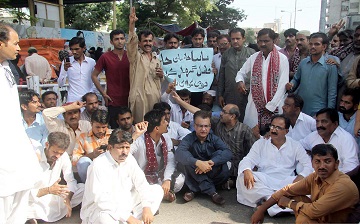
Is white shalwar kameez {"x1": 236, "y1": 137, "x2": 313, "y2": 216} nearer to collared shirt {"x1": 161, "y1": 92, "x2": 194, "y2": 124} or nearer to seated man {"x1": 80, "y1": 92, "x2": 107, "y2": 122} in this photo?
collared shirt {"x1": 161, "y1": 92, "x2": 194, "y2": 124}

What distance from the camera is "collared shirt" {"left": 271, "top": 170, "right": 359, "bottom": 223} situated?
2.79 meters

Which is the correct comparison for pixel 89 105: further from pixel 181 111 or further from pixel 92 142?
pixel 181 111

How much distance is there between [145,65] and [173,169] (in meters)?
1.46

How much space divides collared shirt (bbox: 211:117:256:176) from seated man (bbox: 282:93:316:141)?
564 mm

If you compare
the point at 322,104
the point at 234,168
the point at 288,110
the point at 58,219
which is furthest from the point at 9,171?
the point at 322,104

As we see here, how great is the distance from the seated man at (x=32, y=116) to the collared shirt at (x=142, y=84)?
121cm

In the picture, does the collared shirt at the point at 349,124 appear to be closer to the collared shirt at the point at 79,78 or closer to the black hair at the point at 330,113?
the black hair at the point at 330,113

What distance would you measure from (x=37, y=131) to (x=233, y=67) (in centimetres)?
299

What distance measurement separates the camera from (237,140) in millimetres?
4633

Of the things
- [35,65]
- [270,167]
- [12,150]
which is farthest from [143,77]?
[35,65]

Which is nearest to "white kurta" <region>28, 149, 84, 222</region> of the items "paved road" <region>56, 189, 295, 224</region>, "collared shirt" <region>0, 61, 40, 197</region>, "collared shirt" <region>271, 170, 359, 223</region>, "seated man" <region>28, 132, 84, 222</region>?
"seated man" <region>28, 132, 84, 222</region>

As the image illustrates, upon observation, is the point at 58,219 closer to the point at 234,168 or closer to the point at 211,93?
the point at 234,168

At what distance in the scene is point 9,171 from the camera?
2645 millimetres

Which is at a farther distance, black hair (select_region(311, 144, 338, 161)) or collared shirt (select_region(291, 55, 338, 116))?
collared shirt (select_region(291, 55, 338, 116))
